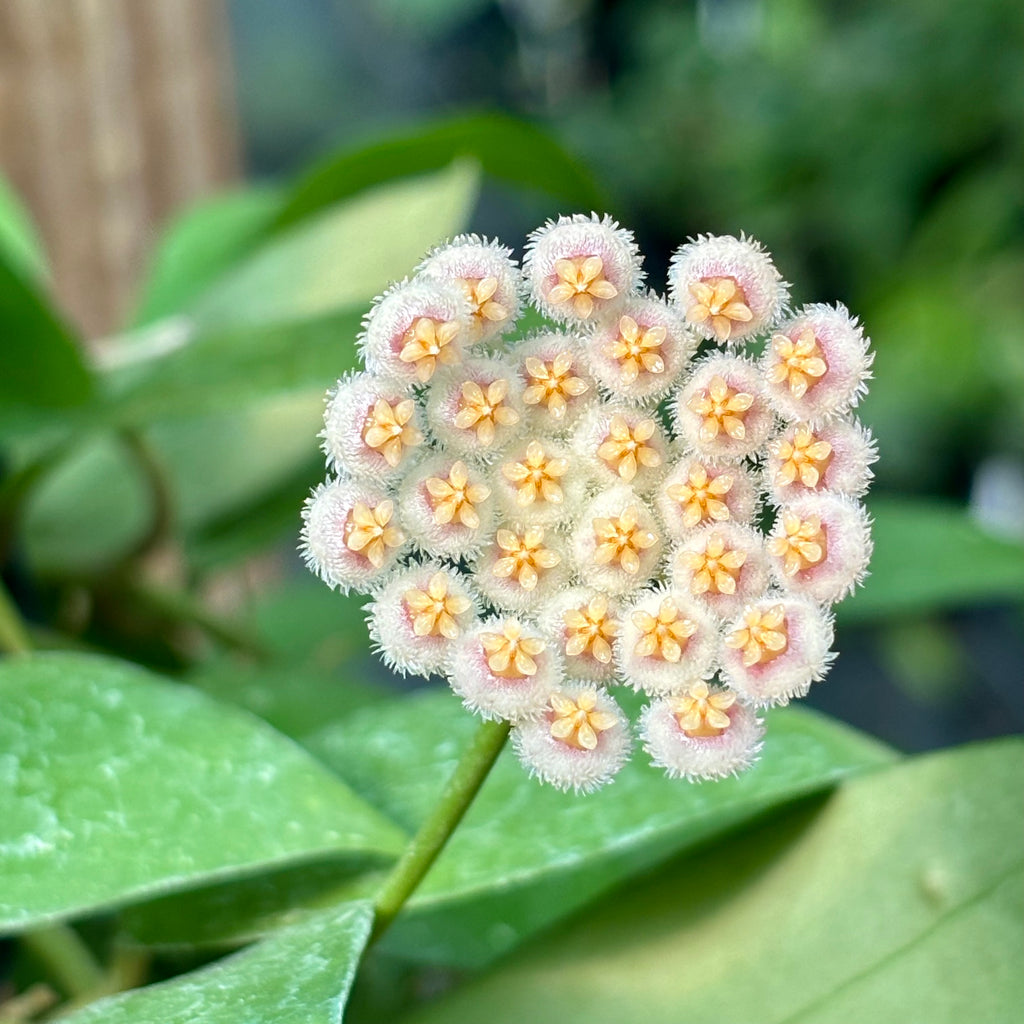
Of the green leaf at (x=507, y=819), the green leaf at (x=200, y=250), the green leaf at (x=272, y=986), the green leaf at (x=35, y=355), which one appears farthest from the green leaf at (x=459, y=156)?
the green leaf at (x=272, y=986)

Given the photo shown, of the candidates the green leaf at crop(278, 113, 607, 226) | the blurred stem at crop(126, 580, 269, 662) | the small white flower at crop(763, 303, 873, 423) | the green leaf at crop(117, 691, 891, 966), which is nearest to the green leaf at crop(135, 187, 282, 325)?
the green leaf at crop(278, 113, 607, 226)

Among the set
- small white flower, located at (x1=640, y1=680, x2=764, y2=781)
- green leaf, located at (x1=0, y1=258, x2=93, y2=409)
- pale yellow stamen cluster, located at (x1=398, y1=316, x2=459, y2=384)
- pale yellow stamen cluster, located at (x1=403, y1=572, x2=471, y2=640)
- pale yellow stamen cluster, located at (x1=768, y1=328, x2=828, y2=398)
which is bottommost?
green leaf, located at (x1=0, y1=258, x2=93, y2=409)

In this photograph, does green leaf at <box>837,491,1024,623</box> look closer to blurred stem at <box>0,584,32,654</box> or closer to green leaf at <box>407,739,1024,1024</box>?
green leaf at <box>407,739,1024,1024</box>

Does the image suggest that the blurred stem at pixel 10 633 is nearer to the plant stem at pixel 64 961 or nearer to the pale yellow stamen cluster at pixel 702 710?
the plant stem at pixel 64 961

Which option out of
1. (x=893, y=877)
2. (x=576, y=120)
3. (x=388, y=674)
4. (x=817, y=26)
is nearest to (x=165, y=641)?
(x=893, y=877)

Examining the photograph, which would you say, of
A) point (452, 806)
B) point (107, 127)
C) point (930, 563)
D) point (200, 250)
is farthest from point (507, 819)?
point (107, 127)

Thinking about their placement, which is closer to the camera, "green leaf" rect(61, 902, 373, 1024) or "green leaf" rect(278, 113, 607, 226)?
"green leaf" rect(61, 902, 373, 1024)
